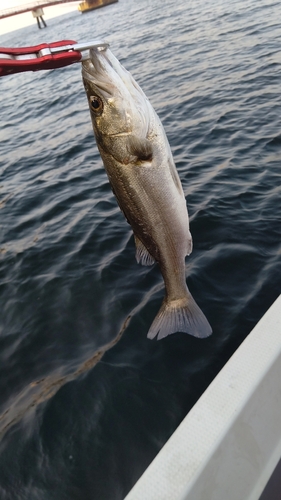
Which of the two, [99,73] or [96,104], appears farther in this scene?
[96,104]

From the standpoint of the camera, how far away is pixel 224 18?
19875 mm

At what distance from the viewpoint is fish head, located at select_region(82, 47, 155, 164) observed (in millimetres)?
2459

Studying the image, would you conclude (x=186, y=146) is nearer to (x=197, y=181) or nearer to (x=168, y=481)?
(x=197, y=181)

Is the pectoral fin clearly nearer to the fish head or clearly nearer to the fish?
the fish

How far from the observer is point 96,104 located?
257cm

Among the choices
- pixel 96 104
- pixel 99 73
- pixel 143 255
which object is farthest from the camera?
pixel 143 255

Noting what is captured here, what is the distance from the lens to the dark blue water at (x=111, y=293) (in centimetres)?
340

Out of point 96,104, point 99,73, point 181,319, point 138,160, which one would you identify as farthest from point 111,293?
point 99,73

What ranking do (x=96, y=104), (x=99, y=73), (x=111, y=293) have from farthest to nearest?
(x=111, y=293), (x=96, y=104), (x=99, y=73)

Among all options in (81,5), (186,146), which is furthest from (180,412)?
(81,5)

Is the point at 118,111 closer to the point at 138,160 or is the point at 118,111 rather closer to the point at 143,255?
the point at 138,160

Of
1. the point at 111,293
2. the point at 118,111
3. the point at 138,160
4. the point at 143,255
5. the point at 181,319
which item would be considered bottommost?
the point at 111,293

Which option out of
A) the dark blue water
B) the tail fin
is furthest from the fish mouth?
the dark blue water

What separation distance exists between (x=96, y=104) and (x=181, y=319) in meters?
1.71
